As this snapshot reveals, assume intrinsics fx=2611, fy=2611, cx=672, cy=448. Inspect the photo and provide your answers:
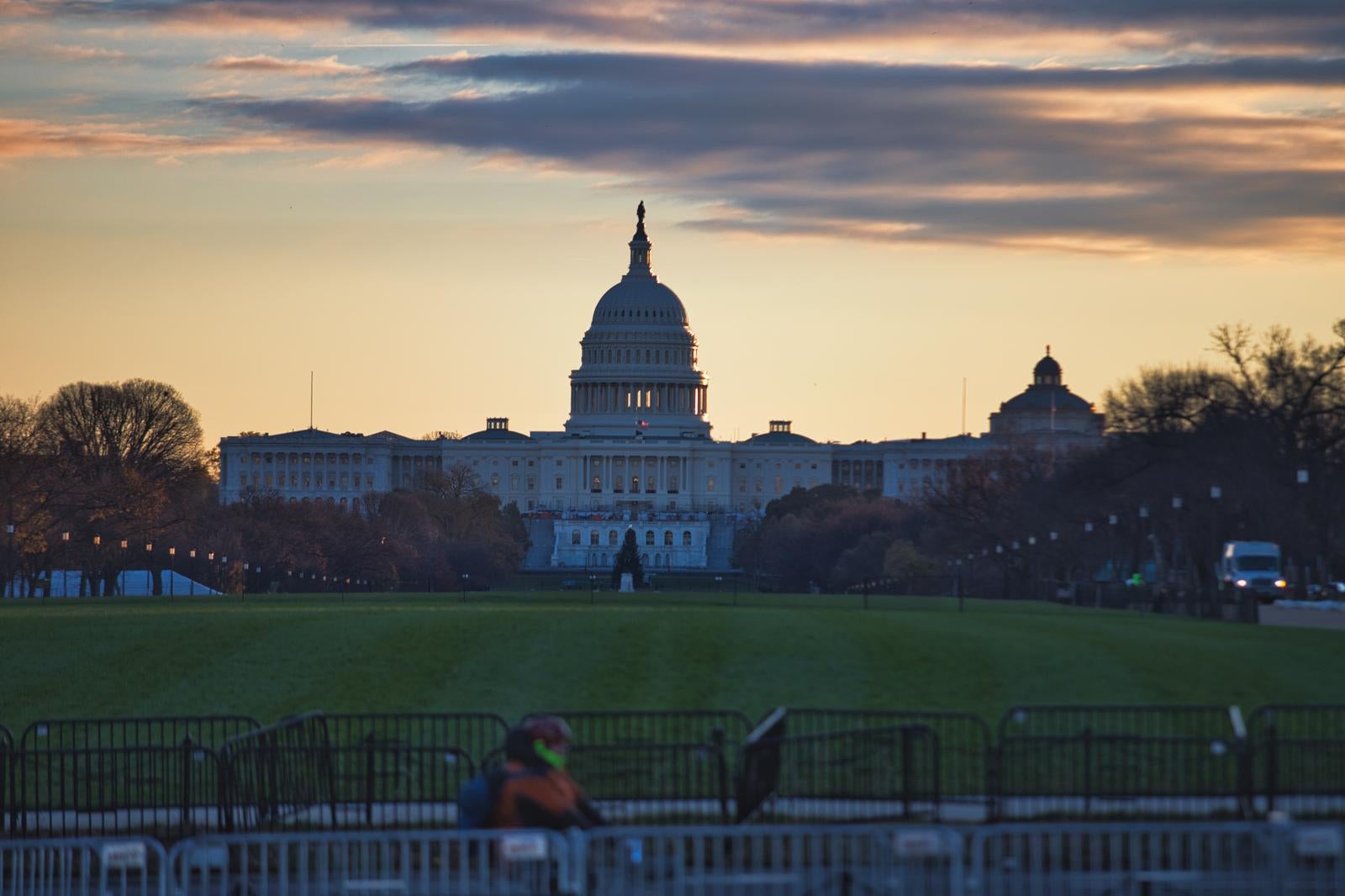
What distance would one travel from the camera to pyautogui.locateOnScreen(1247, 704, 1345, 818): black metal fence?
23562 mm

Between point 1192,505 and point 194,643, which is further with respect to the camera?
point 1192,505

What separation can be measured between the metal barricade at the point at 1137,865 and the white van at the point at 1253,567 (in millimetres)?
43252

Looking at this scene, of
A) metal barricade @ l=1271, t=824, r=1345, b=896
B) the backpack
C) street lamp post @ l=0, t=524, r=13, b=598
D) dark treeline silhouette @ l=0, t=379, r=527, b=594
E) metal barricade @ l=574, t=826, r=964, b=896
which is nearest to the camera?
metal barricade @ l=1271, t=824, r=1345, b=896

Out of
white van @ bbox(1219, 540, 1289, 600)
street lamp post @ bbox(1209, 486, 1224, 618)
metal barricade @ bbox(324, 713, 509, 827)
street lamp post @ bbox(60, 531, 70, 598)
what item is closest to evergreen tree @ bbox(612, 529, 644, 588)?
street lamp post @ bbox(60, 531, 70, 598)

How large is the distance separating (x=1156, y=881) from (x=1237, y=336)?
198 feet

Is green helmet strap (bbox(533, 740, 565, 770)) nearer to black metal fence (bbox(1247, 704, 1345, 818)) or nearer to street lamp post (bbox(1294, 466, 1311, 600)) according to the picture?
black metal fence (bbox(1247, 704, 1345, 818))

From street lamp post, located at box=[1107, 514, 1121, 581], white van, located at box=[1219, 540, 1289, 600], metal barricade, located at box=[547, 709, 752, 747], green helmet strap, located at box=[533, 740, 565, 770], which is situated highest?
street lamp post, located at box=[1107, 514, 1121, 581]

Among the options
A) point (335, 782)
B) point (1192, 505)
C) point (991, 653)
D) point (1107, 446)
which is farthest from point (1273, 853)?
point (1107, 446)

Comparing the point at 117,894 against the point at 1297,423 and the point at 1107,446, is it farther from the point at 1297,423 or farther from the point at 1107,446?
the point at 1107,446

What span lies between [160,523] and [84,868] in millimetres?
95097

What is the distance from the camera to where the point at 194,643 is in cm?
4153

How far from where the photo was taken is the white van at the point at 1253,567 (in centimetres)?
6431

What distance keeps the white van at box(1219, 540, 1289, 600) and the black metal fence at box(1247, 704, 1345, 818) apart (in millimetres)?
36870

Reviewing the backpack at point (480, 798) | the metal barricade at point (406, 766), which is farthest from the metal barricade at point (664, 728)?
the backpack at point (480, 798)
